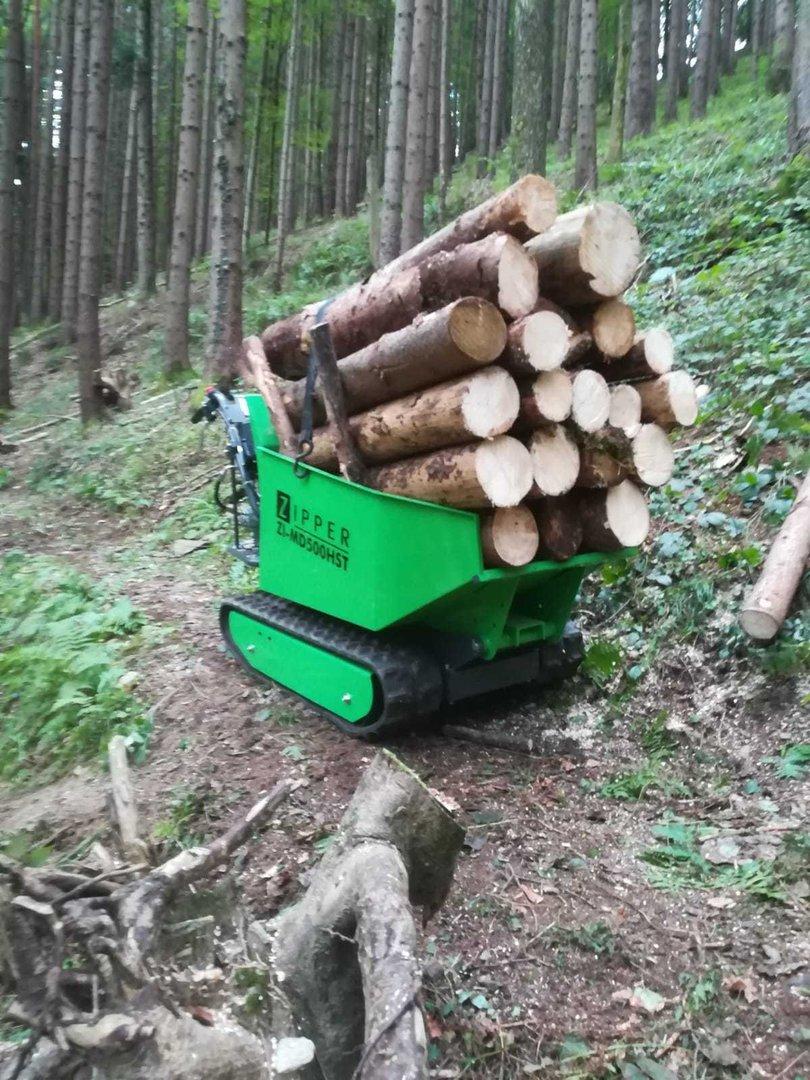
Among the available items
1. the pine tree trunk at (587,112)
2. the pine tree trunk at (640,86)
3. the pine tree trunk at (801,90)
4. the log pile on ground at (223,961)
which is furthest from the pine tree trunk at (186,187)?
the pine tree trunk at (640,86)

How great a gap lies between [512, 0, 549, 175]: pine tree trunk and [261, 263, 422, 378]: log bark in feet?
24.6

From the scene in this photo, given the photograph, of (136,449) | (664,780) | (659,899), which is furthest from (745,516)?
(136,449)

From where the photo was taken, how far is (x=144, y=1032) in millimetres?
1930

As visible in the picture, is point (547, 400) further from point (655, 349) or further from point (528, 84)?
point (528, 84)

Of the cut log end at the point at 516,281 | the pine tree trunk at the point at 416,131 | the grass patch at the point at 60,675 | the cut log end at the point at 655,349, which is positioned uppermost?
the pine tree trunk at the point at 416,131

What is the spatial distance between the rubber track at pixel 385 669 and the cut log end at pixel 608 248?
2.05 m

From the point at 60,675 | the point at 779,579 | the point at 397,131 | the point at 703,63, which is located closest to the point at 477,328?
the point at 779,579

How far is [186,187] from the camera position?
13664mm

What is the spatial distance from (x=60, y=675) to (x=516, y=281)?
12.3ft

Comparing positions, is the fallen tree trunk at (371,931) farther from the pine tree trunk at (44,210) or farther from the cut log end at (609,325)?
the pine tree trunk at (44,210)

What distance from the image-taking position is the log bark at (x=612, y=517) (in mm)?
4488

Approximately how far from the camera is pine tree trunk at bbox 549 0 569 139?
29.8 m

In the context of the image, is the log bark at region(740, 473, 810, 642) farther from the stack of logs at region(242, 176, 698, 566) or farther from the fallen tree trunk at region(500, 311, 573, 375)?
the fallen tree trunk at region(500, 311, 573, 375)

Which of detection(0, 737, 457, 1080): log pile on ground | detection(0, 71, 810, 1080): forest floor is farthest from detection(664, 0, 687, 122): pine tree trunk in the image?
detection(0, 737, 457, 1080): log pile on ground
